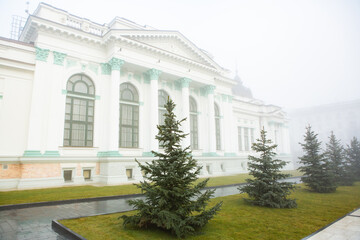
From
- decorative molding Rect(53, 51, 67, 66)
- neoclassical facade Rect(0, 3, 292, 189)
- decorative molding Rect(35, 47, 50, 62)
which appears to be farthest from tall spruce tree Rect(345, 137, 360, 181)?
decorative molding Rect(35, 47, 50, 62)

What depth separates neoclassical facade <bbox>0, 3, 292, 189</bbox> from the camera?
16.4 metres

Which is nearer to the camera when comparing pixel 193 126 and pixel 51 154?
pixel 51 154

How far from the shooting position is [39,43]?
17.5 m

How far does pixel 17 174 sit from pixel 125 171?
7.36 metres

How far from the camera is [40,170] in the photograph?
627 inches

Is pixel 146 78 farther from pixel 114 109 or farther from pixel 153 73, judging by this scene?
pixel 114 109

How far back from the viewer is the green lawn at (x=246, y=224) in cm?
560

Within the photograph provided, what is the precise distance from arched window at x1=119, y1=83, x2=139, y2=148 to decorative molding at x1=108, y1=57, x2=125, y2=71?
2.26 m

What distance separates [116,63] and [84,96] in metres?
3.95

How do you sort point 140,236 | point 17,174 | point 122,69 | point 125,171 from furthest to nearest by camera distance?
point 122,69, point 125,171, point 17,174, point 140,236

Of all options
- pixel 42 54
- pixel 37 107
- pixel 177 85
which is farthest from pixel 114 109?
pixel 177 85

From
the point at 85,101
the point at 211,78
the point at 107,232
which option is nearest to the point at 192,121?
the point at 211,78

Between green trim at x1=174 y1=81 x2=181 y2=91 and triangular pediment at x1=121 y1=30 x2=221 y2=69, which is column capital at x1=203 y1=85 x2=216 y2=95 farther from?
green trim at x1=174 y1=81 x2=181 y2=91

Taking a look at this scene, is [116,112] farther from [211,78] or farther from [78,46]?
[211,78]
